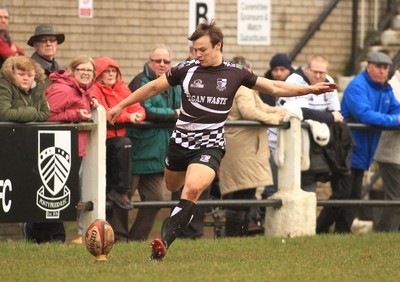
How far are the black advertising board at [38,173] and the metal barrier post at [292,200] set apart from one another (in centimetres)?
280

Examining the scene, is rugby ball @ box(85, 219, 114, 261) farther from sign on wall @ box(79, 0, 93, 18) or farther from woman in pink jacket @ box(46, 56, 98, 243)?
sign on wall @ box(79, 0, 93, 18)

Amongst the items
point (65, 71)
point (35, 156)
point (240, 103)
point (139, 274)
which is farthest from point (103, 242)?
point (240, 103)

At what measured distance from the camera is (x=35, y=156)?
Answer: 1295cm

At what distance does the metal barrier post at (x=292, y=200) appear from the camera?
1484cm

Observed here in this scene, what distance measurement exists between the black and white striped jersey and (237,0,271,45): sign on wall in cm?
562

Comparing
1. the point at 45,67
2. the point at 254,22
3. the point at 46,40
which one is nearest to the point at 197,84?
the point at 45,67

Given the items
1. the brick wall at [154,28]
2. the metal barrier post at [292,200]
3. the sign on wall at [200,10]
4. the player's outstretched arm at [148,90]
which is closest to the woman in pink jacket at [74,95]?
the player's outstretched arm at [148,90]

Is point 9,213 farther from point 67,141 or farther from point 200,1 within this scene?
point 200,1

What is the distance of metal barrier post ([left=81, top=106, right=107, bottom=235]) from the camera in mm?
13328

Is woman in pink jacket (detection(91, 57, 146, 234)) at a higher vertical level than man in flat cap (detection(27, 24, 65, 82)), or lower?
lower

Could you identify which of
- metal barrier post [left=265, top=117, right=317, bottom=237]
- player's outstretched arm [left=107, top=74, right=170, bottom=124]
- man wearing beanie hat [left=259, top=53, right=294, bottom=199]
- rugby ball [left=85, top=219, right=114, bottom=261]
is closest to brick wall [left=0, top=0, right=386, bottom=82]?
man wearing beanie hat [left=259, top=53, right=294, bottom=199]

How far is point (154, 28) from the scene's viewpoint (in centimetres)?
1872

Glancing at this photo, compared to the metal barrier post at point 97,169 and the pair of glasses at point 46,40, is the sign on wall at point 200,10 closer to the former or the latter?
the pair of glasses at point 46,40

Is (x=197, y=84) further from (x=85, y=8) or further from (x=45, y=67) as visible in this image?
(x=85, y=8)
